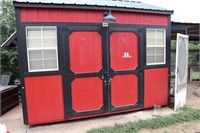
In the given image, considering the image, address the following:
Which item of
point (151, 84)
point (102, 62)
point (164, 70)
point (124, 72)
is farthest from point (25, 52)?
point (164, 70)

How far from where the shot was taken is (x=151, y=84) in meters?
5.15

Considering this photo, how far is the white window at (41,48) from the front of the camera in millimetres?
4016

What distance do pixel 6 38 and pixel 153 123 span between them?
932cm

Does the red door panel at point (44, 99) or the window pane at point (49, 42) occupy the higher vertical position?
the window pane at point (49, 42)

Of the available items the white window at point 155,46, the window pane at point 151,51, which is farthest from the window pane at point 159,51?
the window pane at point 151,51

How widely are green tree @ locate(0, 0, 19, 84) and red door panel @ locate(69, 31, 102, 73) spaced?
495 cm

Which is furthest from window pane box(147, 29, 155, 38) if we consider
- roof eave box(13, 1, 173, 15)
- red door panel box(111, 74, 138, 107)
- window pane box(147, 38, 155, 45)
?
red door panel box(111, 74, 138, 107)

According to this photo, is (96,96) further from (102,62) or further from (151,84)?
(151,84)

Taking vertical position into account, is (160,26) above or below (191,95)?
above

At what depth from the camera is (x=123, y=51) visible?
4.74m

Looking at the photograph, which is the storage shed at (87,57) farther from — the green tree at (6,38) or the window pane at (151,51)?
the green tree at (6,38)

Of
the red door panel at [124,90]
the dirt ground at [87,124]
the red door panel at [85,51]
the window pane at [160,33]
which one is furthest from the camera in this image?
the window pane at [160,33]

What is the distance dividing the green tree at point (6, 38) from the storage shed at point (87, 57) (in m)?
4.70

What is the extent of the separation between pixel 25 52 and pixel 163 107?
13.1ft
